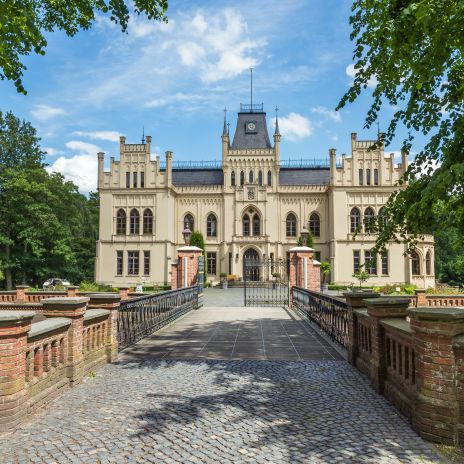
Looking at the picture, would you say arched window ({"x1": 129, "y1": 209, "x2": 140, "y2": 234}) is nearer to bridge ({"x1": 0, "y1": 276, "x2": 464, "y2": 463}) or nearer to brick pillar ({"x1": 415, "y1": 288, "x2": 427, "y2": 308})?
brick pillar ({"x1": 415, "y1": 288, "x2": 427, "y2": 308})

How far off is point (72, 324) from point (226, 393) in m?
2.37

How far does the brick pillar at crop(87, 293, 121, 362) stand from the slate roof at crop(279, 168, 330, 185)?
3641 cm

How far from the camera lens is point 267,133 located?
4356 cm

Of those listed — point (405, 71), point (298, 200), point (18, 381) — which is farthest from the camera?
point (298, 200)

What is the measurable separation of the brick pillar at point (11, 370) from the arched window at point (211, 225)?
3716 centimetres

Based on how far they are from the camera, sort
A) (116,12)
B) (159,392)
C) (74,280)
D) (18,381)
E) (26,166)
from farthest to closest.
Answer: (74,280)
(26,166)
(116,12)
(159,392)
(18,381)

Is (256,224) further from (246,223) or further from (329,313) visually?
(329,313)

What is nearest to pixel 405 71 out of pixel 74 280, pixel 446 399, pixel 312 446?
pixel 446 399

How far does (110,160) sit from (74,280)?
52.7 feet

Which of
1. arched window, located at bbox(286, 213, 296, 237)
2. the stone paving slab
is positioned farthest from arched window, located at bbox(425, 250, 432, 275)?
the stone paving slab

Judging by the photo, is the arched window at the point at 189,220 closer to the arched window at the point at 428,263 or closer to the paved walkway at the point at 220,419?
the arched window at the point at 428,263

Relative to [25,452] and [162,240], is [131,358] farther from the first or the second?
[162,240]

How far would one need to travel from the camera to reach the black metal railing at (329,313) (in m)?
8.55

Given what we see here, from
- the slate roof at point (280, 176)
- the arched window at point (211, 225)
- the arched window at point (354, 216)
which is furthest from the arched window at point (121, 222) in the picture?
the arched window at point (354, 216)
